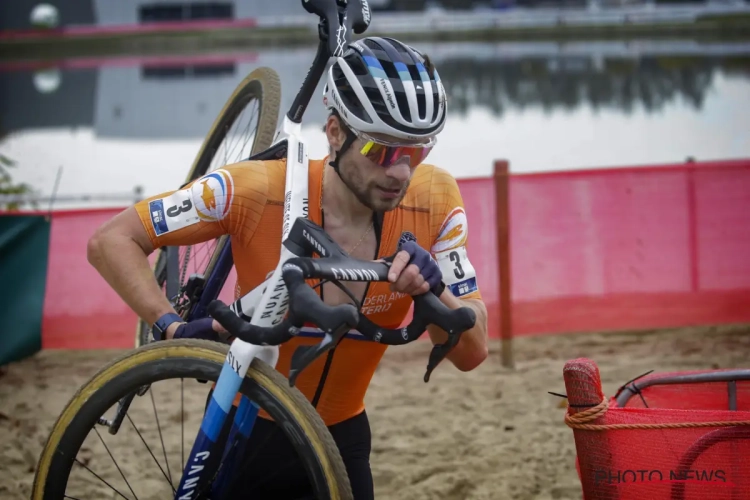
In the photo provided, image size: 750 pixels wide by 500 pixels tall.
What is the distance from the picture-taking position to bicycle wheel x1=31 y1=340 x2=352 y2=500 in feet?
7.17

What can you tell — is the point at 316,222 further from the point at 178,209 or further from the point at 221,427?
the point at 221,427

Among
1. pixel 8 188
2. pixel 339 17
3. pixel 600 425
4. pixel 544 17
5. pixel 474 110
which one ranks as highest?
pixel 544 17

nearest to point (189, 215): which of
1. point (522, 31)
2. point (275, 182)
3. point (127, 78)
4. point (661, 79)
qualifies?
point (275, 182)

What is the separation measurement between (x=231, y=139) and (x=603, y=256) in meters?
4.38

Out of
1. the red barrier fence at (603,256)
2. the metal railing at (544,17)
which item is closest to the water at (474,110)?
the metal railing at (544,17)

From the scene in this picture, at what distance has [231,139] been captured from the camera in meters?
4.34

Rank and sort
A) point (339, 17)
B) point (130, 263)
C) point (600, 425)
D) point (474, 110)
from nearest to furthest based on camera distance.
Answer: point (600, 425) < point (130, 263) < point (339, 17) < point (474, 110)

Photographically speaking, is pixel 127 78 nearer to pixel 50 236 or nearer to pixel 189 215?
pixel 50 236

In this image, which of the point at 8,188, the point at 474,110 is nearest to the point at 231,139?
the point at 8,188

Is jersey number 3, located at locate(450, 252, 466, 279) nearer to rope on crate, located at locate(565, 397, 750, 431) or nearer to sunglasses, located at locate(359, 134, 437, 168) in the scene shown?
sunglasses, located at locate(359, 134, 437, 168)

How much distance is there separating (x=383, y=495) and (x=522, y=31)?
123 ft

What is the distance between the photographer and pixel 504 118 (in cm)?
2217

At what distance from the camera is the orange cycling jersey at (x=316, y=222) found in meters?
2.71

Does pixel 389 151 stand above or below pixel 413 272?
above
